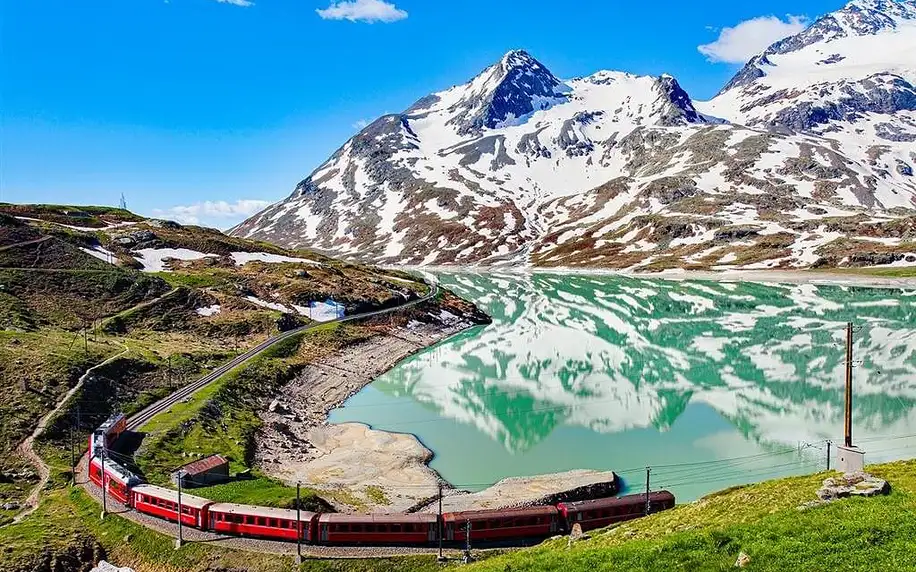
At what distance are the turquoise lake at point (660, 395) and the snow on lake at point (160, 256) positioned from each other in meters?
65.3

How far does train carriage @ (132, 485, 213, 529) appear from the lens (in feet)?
118

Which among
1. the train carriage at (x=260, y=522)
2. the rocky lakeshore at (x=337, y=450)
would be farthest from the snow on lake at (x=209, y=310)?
the train carriage at (x=260, y=522)

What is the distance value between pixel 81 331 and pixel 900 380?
10747 centimetres

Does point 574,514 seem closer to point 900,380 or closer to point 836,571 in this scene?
point 836,571

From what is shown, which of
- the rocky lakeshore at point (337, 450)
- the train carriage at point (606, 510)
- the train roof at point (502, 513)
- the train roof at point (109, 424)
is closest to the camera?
the train roof at point (502, 513)

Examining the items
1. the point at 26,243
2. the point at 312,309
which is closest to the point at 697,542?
the point at 312,309

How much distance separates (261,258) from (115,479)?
116m

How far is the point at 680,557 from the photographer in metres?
21.0

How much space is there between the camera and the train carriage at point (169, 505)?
118 feet

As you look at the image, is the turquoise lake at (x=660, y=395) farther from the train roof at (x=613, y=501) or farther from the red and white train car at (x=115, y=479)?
the red and white train car at (x=115, y=479)

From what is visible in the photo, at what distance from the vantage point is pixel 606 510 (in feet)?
123

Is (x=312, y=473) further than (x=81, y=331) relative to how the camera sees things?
No

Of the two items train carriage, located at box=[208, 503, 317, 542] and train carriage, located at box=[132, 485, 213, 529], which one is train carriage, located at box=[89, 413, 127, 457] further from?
train carriage, located at box=[208, 503, 317, 542]

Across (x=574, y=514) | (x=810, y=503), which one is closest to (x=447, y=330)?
(x=574, y=514)
